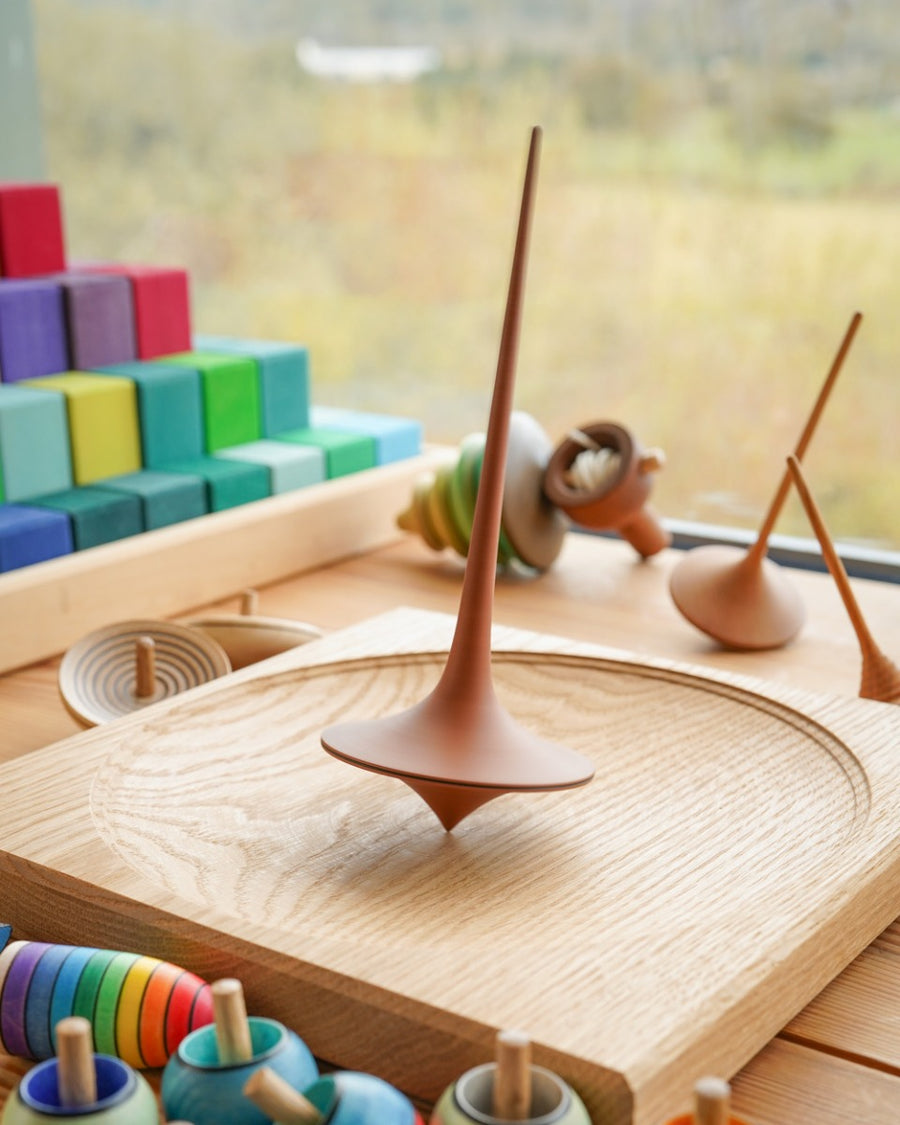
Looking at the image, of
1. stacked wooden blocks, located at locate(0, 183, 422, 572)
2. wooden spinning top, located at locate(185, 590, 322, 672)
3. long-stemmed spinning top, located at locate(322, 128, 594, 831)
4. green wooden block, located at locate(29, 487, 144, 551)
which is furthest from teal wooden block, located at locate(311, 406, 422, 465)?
long-stemmed spinning top, located at locate(322, 128, 594, 831)

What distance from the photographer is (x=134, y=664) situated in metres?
0.63

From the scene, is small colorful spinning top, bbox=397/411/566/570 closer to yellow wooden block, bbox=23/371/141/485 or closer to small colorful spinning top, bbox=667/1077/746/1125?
yellow wooden block, bbox=23/371/141/485

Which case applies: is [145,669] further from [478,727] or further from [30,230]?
[30,230]

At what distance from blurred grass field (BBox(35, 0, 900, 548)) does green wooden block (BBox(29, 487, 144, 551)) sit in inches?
17.9

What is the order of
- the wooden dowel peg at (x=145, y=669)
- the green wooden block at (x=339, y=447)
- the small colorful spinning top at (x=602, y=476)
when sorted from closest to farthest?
the wooden dowel peg at (x=145, y=669) → the small colorful spinning top at (x=602, y=476) → the green wooden block at (x=339, y=447)

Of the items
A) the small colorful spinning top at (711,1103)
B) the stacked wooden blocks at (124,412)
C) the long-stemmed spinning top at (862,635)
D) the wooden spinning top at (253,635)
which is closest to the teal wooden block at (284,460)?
the stacked wooden blocks at (124,412)

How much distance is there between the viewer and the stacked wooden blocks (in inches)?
30.5

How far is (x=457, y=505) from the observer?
2.76 feet

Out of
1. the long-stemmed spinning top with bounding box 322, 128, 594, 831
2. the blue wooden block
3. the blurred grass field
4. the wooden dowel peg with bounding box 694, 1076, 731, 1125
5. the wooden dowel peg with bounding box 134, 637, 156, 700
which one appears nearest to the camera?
the wooden dowel peg with bounding box 694, 1076, 731, 1125

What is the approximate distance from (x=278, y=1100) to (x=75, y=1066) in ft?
0.14

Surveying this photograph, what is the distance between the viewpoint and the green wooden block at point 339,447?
0.92m

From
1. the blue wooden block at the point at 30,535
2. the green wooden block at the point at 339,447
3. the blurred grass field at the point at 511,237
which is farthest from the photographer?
the blurred grass field at the point at 511,237

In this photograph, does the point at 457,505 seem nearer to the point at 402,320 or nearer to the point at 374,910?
the point at 374,910

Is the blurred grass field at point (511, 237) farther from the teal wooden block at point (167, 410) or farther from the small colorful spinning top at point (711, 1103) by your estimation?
the small colorful spinning top at point (711, 1103)
